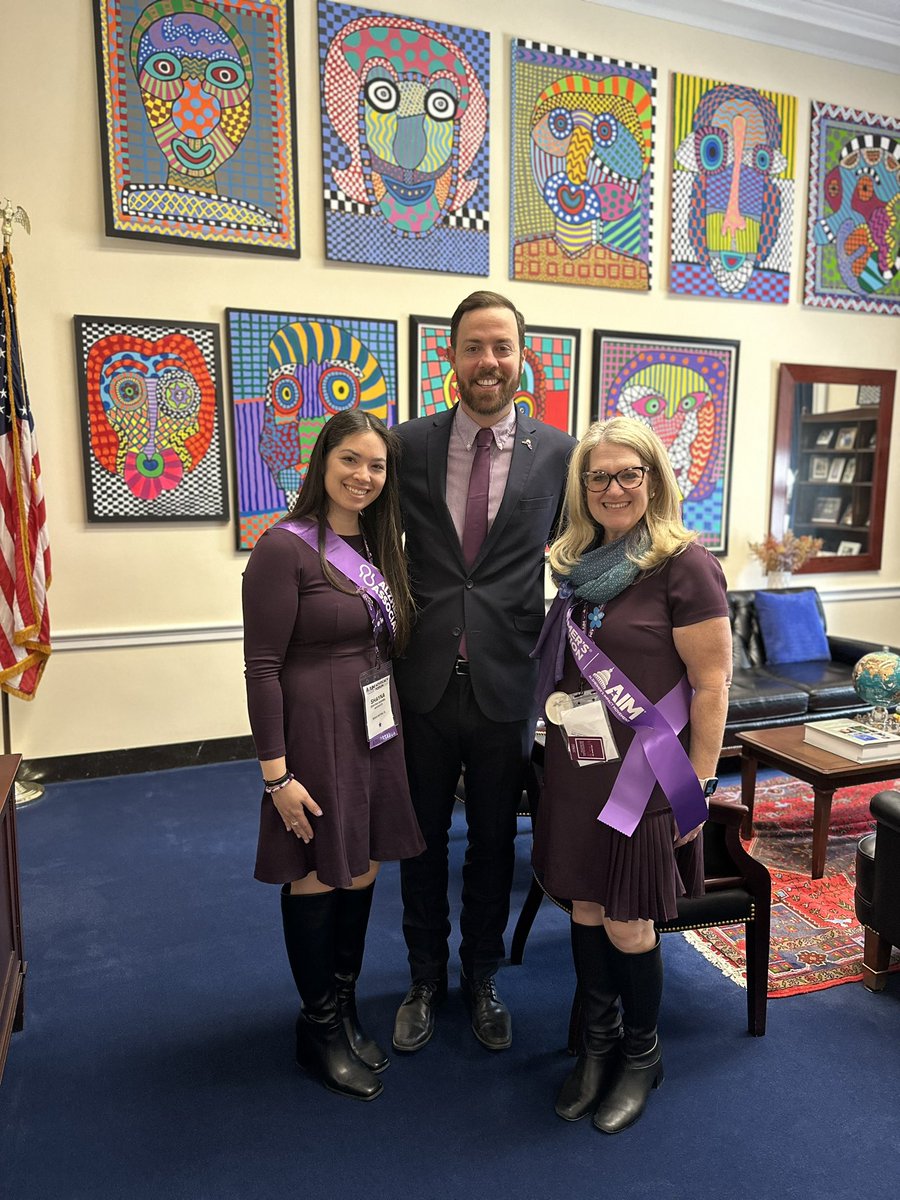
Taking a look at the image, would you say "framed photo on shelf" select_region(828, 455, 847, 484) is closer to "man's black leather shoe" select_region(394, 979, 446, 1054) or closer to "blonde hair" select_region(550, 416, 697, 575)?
"blonde hair" select_region(550, 416, 697, 575)

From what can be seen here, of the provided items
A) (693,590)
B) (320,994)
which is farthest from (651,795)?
(320,994)

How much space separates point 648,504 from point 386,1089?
146 cm

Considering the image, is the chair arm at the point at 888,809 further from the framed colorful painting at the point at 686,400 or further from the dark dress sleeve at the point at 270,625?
the framed colorful painting at the point at 686,400

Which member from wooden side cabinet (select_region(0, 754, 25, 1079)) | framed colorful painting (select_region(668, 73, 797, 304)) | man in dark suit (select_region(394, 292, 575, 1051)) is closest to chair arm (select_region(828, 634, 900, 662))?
framed colorful painting (select_region(668, 73, 797, 304))

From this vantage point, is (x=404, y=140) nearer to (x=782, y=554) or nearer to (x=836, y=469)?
(x=782, y=554)

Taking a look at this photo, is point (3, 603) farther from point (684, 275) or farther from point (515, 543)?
point (684, 275)

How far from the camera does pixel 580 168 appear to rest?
4.61 m

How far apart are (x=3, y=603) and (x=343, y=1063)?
244 centimetres

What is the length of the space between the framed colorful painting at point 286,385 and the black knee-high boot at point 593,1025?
109 inches

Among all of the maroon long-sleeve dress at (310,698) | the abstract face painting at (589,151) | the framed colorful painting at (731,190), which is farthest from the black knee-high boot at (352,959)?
the framed colorful painting at (731,190)

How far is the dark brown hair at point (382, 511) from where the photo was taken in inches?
73.2

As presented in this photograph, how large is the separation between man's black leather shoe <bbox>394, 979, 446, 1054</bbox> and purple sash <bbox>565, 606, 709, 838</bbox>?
0.82 metres

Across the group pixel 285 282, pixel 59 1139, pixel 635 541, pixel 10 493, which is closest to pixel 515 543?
pixel 635 541

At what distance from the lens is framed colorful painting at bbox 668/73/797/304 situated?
4.84 metres
